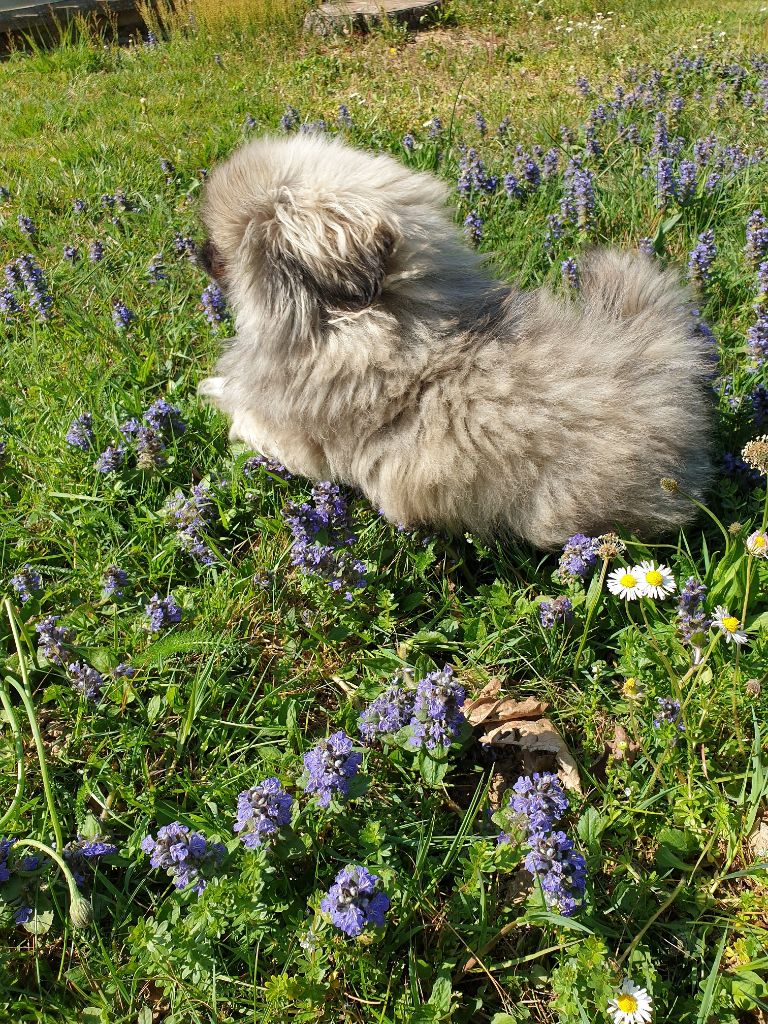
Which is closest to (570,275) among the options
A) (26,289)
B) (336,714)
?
(336,714)

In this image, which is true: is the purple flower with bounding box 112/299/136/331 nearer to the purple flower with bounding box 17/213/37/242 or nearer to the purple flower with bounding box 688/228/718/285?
the purple flower with bounding box 17/213/37/242

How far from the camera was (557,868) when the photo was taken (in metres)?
1.61

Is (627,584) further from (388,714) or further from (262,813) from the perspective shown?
(262,813)

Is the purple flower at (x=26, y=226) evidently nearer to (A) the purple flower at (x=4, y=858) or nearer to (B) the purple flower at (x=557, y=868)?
(A) the purple flower at (x=4, y=858)

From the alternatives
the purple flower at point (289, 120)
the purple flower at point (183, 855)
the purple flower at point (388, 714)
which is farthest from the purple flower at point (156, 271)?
the purple flower at point (183, 855)

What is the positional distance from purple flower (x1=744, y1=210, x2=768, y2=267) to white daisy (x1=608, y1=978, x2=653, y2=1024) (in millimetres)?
3307

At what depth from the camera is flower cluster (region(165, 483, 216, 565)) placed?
8.71ft

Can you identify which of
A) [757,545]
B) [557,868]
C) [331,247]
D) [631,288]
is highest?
[331,247]

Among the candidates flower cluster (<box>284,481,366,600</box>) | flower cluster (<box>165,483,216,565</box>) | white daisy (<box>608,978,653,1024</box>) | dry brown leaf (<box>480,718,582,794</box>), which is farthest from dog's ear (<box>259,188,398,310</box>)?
white daisy (<box>608,978,653,1024</box>)

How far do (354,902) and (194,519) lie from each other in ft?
4.88

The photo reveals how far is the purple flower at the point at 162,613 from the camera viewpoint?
2391mm

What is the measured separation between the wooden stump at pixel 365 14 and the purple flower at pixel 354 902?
8510 mm

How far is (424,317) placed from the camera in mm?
2633

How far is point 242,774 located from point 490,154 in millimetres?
4174
